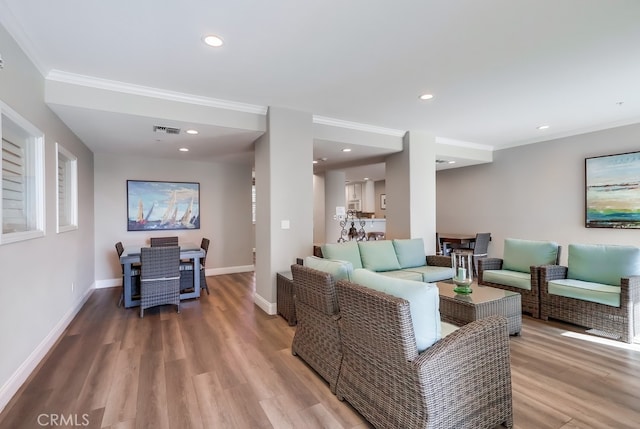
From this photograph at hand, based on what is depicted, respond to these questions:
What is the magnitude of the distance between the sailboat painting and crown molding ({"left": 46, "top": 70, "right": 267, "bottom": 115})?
2.88 meters

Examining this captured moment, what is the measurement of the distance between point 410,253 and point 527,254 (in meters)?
1.54

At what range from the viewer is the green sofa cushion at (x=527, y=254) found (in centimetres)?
405

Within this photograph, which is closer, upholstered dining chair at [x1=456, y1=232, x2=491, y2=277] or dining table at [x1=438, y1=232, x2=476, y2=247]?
upholstered dining chair at [x1=456, y1=232, x2=491, y2=277]

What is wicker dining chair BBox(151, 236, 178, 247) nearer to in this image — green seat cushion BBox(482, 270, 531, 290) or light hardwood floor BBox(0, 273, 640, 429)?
light hardwood floor BBox(0, 273, 640, 429)

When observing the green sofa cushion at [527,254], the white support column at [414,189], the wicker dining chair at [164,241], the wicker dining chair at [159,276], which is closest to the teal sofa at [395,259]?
the white support column at [414,189]

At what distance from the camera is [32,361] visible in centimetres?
262

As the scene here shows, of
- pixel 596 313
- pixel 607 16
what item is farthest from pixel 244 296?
pixel 607 16

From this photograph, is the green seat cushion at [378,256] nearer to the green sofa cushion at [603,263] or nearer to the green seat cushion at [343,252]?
the green seat cushion at [343,252]

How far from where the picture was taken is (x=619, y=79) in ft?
11.0

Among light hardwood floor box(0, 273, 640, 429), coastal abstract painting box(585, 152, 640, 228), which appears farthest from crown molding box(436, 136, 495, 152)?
light hardwood floor box(0, 273, 640, 429)

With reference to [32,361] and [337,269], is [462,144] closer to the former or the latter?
[337,269]

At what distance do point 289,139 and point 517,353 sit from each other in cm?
345

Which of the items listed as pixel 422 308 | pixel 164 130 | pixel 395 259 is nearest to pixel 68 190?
pixel 164 130

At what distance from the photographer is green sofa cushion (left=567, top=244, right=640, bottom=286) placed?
338 cm
